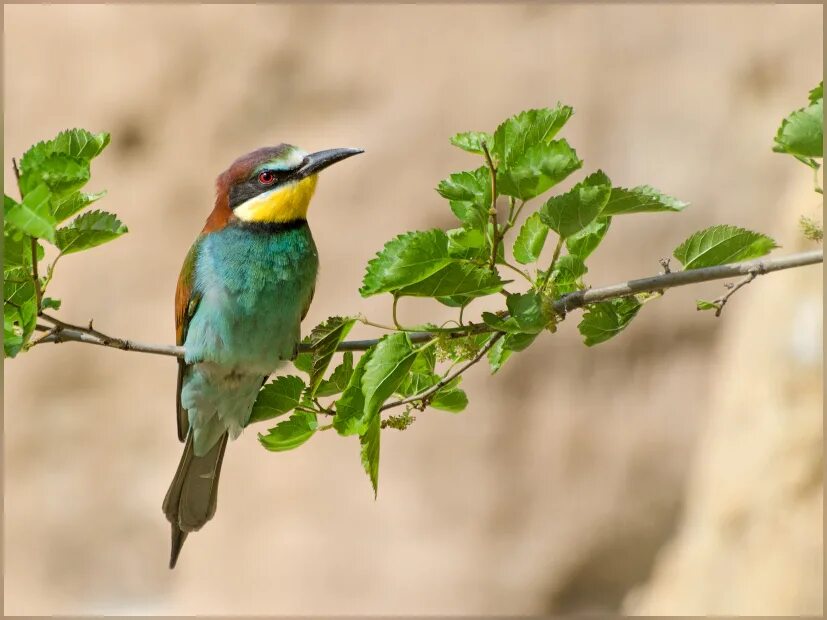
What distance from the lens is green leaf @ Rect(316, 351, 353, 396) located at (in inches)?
56.7

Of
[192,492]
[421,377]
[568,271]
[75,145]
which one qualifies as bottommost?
[192,492]

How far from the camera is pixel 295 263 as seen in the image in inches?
82.0

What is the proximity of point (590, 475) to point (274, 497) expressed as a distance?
5.08ft

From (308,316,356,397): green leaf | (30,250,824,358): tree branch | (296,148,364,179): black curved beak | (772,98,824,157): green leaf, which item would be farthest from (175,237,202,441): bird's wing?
(772,98,824,157): green leaf

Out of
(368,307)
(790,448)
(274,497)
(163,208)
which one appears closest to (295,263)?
(790,448)

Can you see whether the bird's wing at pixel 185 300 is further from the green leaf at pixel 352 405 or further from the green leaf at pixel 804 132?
the green leaf at pixel 804 132

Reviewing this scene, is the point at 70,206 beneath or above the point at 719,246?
above

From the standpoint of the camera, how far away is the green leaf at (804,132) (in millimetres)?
1162

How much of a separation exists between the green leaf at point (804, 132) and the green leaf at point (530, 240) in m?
0.31

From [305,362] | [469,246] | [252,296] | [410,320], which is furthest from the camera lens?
[410,320]

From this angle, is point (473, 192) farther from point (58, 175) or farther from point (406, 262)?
point (58, 175)

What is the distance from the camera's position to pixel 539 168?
3.77 ft

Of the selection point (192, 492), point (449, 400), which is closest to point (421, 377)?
point (449, 400)

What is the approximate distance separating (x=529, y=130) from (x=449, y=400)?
40 centimetres
